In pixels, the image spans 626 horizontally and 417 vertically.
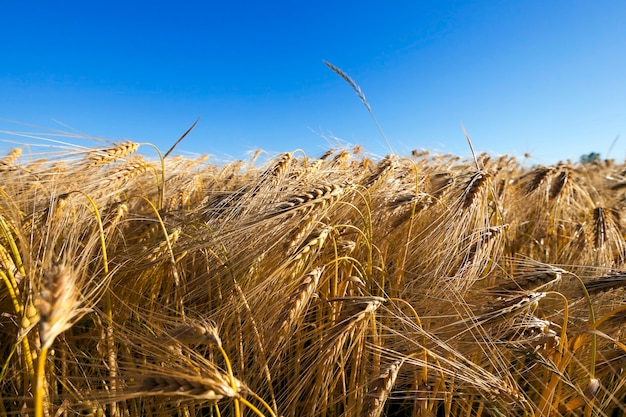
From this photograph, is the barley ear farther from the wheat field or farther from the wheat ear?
the wheat ear

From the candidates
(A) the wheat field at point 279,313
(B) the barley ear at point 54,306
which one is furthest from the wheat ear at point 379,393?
(B) the barley ear at point 54,306

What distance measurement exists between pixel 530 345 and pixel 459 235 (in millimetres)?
545

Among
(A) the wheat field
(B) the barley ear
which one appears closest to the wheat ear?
(A) the wheat field

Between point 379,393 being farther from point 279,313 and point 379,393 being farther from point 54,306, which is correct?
point 54,306

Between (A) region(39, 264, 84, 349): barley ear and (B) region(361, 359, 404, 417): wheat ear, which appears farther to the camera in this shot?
(B) region(361, 359, 404, 417): wheat ear

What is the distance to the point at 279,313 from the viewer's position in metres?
1.16

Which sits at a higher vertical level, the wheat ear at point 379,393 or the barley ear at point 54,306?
the barley ear at point 54,306

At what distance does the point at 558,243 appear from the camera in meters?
2.76

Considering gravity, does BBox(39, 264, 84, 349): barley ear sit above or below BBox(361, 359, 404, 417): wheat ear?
above

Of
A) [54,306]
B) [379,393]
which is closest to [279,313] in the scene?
[379,393]

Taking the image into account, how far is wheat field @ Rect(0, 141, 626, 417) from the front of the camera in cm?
94

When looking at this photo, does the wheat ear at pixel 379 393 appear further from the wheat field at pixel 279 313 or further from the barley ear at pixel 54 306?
the barley ear at pixel 54 306

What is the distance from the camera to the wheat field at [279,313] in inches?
36.9

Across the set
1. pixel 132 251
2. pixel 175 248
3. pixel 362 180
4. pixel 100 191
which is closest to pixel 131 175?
pixel 100 191
